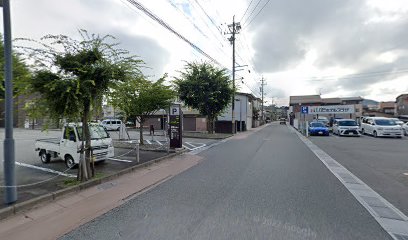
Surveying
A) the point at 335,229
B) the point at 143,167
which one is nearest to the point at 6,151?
the point at 143,167

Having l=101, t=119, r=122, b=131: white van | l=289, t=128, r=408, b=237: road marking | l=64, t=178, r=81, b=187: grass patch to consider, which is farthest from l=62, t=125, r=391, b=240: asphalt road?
l=101, t=119, r=122, b=131: white van

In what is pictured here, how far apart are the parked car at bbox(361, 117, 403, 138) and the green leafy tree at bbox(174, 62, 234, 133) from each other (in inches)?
522

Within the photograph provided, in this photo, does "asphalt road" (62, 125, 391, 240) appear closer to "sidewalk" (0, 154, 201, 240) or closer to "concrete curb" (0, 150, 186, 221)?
"sidewalk" (0, 154, 201, 240)

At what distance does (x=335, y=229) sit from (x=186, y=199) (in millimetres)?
2860

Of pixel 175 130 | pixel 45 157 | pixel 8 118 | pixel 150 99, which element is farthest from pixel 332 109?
pixel 8 118

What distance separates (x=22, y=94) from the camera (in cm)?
550

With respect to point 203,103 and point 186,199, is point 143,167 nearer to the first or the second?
point 186,199

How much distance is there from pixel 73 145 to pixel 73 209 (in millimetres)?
3502

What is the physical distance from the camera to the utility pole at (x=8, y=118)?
442 cm

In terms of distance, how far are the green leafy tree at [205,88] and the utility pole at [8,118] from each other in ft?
51.9

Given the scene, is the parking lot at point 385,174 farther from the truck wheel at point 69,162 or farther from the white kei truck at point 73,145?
the truck wheel at point 69,162

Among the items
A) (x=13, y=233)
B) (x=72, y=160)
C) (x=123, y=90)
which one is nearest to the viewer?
(x=13, y=233)

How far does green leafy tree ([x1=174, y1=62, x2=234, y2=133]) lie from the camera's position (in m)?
20.1

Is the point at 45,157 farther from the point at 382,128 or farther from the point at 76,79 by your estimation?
the point at 382,128
